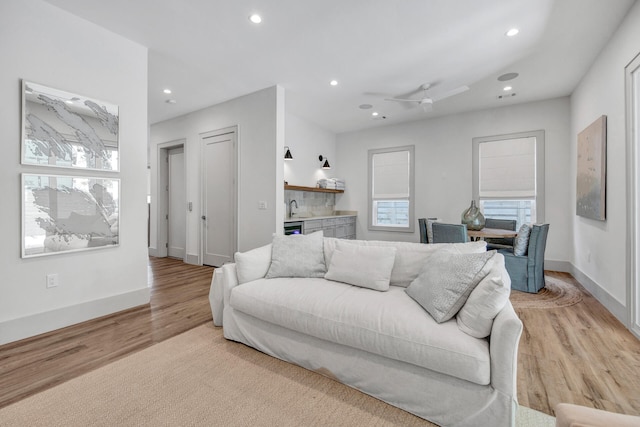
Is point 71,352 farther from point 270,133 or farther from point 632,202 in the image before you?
point 632,202

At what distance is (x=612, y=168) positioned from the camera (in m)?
2.91

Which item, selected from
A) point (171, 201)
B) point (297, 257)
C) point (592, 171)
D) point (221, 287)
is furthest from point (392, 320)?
point (171, 201)

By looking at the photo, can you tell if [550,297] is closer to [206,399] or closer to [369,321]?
[369,321]

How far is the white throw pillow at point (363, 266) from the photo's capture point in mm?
2115

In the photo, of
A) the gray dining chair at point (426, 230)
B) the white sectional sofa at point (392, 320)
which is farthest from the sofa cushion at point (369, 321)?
the gray dining chair at point (426, 230)

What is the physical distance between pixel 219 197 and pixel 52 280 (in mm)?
2586

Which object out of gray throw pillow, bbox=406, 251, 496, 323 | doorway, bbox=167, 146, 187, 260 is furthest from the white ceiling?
gray throw pillow, bbox=406, 251, 496, 323

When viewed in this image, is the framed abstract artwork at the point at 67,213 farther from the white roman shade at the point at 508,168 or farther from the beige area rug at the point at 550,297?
the white roman shade at the point at 508,168

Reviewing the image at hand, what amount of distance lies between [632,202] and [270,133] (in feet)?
13.2

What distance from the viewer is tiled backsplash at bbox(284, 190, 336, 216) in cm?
552

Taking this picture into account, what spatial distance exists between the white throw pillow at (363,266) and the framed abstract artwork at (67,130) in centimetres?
251

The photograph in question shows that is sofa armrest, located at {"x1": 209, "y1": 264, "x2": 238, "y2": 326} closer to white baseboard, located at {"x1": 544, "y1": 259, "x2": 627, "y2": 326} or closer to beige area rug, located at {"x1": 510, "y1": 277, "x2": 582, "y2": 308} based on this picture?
beige area rug, located at {"x1": 510, "y1": 277, "x2": 582, "y2": 308}

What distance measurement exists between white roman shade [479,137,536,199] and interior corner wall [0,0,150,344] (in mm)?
5415

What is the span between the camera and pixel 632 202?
2510 mm
